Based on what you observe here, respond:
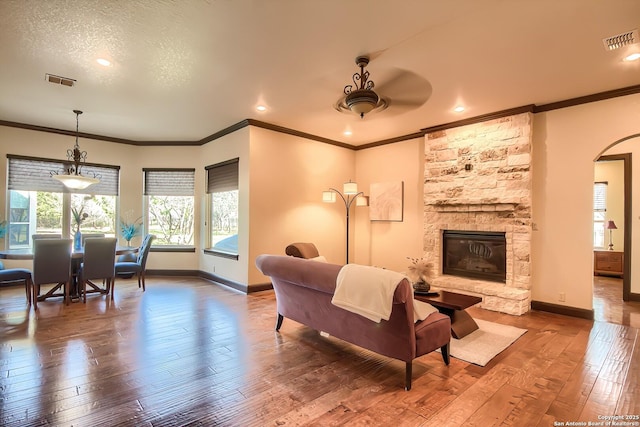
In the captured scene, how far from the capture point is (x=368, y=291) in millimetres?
2322

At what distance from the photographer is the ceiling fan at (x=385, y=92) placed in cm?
324

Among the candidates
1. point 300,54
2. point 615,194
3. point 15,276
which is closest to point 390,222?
point 300,54

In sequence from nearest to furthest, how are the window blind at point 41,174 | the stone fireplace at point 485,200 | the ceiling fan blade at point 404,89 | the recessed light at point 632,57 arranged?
the recessed light at point 632,57
the ceiling fan blade at point 404,89
the stone fireplace at point 485,200
the window blind at point 41,174

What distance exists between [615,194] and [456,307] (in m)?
6.60

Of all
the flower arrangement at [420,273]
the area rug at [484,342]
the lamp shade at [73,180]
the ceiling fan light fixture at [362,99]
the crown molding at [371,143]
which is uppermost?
the crown molding at [371,143]

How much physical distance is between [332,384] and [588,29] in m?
3.66

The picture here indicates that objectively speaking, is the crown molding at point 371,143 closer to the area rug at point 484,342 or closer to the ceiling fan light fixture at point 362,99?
the ceiling fan light fixture at point 362,99

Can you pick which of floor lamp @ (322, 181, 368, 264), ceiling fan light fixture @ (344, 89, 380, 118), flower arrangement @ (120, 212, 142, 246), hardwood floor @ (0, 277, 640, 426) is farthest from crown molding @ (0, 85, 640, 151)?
hardwood floor @ (0, 277, 640, 426)

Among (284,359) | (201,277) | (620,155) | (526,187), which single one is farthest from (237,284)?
(620,155)

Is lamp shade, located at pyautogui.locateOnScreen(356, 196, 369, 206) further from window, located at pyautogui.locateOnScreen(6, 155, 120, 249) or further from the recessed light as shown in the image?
window, located at pyautogui.locateOnScreen(6, 155, 120, 249)

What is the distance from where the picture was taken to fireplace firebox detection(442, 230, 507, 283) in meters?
4.92

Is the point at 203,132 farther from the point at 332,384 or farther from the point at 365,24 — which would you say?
the point at 332,384

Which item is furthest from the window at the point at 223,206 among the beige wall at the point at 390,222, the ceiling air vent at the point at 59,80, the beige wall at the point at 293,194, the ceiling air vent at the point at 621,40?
the ceiling air vent at the point at 621,40

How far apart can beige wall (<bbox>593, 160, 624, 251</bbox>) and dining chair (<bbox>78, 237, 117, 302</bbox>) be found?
9489mm
